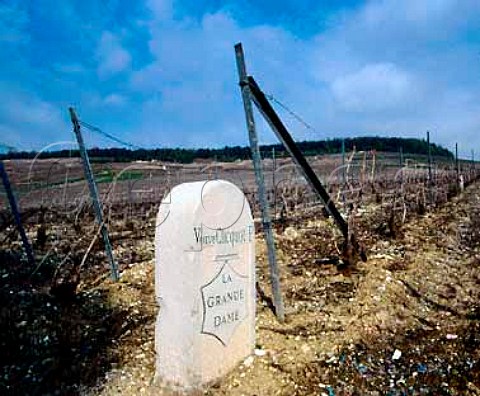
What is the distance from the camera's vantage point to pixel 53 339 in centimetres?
455

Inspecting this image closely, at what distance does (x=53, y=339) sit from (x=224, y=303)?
230 centimetres

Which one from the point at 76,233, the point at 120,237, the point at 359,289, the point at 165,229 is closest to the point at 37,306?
the point at 165,229

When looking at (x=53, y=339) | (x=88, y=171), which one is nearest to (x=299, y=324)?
(x=53, y=339)

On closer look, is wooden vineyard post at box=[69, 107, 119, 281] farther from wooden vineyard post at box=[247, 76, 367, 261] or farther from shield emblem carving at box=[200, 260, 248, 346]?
wooden vineyard post at box=[247, 76, 367, 261]

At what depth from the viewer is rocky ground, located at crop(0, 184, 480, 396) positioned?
345 cm

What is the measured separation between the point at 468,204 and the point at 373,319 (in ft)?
37.4

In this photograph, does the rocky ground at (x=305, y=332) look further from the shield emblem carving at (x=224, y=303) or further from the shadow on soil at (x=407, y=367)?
the shield emblem carving at (x=224, y=303)

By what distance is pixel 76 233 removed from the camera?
1114cm

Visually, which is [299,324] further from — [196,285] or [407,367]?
[196,285]

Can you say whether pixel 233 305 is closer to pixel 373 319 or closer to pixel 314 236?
pixel 373 319

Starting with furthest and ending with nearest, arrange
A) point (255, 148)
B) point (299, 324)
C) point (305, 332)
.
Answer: point (299, 324), point (305, 332), point (255, 148)

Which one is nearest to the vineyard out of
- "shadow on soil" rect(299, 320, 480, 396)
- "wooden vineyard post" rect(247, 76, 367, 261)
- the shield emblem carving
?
"shadow on soil" rect(299, 320, 480, 396)

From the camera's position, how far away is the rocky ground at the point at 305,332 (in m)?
3.45

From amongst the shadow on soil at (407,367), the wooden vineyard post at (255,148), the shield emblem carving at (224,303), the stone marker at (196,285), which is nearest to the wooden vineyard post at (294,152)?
the wooden vineyard post at (255,148)
